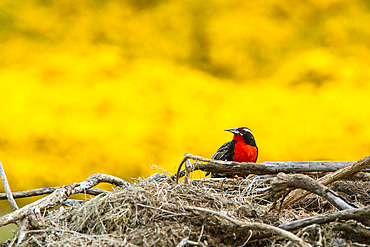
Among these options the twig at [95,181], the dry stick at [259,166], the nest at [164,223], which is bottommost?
the nest at [164,223]

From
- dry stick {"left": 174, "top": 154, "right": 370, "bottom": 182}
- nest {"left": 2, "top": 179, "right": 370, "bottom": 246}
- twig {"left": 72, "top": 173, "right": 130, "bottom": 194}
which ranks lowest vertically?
nest {"left": 2, "top": 179, "right": 370, "bottom": 246}

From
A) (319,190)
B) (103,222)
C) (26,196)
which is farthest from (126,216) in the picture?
(26,196)

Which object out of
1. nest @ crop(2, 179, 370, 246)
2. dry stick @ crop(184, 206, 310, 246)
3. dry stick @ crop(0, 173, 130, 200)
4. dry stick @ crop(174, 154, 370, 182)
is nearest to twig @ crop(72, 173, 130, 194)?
dry stick @ crop(0, 173, 130, 200)

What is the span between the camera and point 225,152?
7383 mm

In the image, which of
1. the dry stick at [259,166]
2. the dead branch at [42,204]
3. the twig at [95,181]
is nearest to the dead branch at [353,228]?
the dry stick at [259,166]

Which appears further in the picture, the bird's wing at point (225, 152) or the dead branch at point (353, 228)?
the bird's wing at point (225, 152)

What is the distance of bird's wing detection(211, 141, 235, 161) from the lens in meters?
7.29

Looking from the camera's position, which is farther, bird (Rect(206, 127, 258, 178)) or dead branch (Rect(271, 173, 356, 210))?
bird (Rect(206, 127, 258, 178))

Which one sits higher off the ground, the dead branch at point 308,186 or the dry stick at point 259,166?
the dry stick at point 259,166

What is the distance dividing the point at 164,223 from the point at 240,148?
3.61 meters

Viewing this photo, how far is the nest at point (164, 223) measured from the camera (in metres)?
3.67

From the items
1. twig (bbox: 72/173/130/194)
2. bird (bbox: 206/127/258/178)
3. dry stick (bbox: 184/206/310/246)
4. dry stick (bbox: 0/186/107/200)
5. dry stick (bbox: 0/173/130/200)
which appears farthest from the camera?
bird (bbox: 206/127/258/178)

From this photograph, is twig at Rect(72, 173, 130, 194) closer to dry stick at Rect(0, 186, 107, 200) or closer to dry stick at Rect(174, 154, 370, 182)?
dry stick at Rect(0, 186, 107, 200)

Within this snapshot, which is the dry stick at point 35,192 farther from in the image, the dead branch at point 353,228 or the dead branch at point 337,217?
the dead branch at point 353,228
